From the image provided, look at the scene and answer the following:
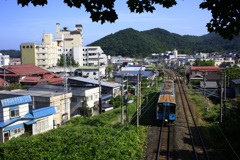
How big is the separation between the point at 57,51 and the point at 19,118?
37.4m

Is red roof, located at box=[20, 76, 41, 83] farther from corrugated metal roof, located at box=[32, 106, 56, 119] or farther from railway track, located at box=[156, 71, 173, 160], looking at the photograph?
railway track, located at box=[156, 71, 173, 160]

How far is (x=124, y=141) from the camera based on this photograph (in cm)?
1035

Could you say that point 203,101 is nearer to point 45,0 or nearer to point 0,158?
point 0,158

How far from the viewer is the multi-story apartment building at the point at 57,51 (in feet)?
140

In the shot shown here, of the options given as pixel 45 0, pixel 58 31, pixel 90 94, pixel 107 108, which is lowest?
pixel 107 108

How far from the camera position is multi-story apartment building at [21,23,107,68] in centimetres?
4262

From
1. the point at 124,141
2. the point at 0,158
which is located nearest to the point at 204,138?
the point at 124,141

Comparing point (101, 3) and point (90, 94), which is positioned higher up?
point (101, 3)

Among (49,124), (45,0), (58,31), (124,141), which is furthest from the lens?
(58,31)

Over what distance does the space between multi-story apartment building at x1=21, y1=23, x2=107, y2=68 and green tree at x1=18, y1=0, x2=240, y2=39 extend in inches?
1538

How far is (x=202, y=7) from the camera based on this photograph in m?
3.82

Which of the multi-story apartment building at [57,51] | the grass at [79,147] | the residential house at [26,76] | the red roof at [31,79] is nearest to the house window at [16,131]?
the grass at [79,147]

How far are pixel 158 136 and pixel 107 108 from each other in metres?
9.42

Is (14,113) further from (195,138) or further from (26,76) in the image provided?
(26,76)
